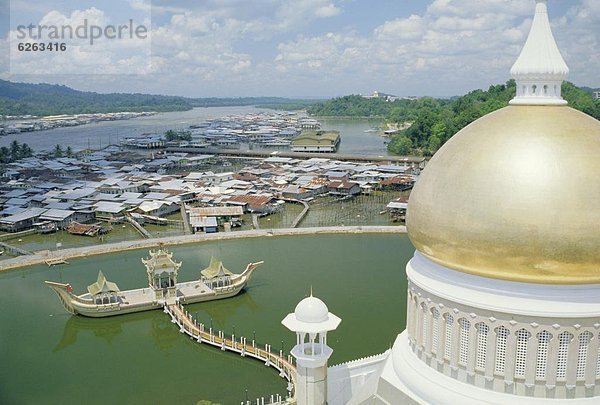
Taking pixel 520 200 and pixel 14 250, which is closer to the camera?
pixel 520 200

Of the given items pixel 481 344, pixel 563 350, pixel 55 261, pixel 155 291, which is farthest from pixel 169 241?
pixel 563 350

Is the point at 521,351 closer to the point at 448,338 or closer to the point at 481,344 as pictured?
the point at 481,344

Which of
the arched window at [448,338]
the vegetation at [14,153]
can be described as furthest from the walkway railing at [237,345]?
the vegetation at [14,153]

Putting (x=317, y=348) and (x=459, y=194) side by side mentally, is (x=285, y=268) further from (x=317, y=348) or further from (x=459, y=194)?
(x=459, y=194)

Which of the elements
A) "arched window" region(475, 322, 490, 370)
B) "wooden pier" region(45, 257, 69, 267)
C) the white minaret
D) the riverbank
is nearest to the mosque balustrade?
"arched window" region(475, 322, 490, 370)

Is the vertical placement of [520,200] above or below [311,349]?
above

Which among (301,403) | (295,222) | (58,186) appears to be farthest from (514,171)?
(58,186)

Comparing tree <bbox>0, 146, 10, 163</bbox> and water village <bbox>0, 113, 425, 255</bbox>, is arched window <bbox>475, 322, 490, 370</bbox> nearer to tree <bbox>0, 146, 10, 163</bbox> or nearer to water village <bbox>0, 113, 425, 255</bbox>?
water village <bbox>0, 113, 425, 255</bbox>
